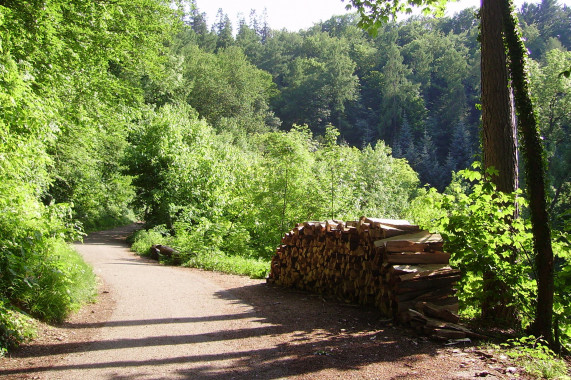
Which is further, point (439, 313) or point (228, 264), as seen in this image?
point (228, 264)

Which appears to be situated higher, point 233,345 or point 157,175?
point 157,175

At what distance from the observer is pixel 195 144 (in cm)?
2378

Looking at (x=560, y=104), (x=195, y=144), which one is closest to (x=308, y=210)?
(x=195, y=144)

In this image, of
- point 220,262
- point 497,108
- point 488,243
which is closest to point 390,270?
point 488,243

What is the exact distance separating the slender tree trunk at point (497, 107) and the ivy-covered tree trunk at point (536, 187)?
117cm

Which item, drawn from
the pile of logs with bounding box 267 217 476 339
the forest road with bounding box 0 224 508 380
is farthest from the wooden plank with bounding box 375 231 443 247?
the forest road with bounding box 0 224 508 380

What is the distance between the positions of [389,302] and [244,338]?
216 centimetres

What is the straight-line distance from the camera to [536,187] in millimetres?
4676

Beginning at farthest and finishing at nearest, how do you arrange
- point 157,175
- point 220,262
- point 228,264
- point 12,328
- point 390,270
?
point 157,175 → point 220,262 → point 228,264 → point 390,270 → point 12,328

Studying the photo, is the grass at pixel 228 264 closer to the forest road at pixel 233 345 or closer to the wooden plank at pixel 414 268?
the forest road at pixel 233 345

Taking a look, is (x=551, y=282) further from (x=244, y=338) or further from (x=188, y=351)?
(x=188, y=351)

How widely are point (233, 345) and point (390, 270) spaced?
2420mm

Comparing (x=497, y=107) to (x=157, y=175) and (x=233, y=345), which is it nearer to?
(x=233, y=345)

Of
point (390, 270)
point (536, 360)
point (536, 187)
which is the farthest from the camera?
point (390, 270)
